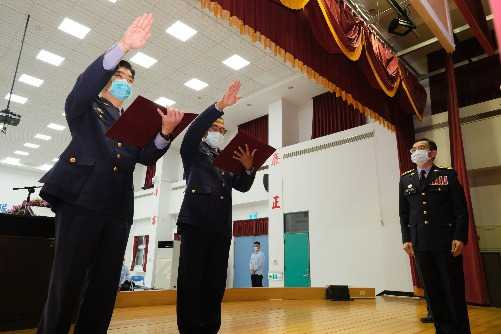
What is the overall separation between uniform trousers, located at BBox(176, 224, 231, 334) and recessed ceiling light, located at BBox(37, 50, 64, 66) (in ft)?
21.3

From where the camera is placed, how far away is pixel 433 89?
254 inches

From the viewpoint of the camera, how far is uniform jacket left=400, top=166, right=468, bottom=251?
2088 mm

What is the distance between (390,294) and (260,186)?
12.9ft

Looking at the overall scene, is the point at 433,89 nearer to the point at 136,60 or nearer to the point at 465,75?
the point at 465,75

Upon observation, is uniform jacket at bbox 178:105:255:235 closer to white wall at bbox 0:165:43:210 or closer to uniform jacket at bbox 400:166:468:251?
uniform jacket at bbox 400:166:468:251

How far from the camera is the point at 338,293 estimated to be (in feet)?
16.8

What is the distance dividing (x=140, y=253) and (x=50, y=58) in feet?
24.3

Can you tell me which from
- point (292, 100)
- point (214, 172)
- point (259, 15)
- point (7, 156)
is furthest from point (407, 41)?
point (7, 156)

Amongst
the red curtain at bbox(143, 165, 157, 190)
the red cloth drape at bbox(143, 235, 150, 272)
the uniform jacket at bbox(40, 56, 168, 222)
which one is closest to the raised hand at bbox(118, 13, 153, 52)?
the uniform jacket at bbox(40, 56, 168, 222)

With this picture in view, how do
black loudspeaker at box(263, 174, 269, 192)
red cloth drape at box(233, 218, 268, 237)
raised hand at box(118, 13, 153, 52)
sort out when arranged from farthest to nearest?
red cloth drape at box(233, 218, 268, 237) → black loudspeaker at box(263, 174, 269, 192) → raised hand at box(118, 13, 153, 52)

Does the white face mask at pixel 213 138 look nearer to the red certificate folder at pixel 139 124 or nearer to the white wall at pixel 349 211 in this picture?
the red certificate folder at pixel 139 124

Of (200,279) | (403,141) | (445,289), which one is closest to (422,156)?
(445,289)

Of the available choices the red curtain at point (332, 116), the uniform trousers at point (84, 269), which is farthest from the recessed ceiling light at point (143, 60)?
the uniform trousers at point (84, 269)

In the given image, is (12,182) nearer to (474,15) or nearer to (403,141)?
(403,141)
